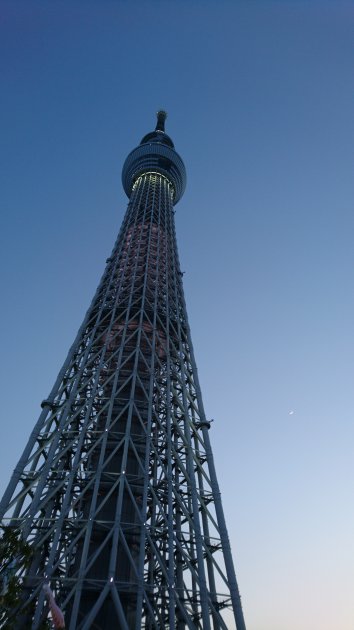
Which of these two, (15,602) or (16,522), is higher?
(16,522)

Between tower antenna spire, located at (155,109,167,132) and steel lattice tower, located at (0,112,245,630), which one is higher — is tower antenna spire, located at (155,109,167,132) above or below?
above

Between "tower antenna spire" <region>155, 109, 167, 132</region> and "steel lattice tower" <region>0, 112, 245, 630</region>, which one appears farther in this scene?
"tower antenna spire" <region>155, 109, 167, 132</region>

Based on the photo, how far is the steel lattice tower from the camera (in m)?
22.5

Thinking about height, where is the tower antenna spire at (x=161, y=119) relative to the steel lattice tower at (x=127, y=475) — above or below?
above

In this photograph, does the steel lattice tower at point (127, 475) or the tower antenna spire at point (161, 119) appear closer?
the steel lattice tower at point (127, 475)

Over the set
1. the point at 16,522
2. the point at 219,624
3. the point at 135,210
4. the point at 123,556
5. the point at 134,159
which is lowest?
the point at 219,624

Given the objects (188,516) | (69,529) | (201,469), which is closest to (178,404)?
(201,469)

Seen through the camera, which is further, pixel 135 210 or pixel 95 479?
pixel 135 210

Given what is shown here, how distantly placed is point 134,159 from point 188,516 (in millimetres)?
55557

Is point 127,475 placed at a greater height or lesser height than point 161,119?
lesser

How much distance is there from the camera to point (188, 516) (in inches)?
1029

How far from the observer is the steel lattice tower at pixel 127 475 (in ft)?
73.7

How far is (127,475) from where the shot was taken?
26.3 metres

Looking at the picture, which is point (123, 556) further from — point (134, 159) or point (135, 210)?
point (134, 159)
